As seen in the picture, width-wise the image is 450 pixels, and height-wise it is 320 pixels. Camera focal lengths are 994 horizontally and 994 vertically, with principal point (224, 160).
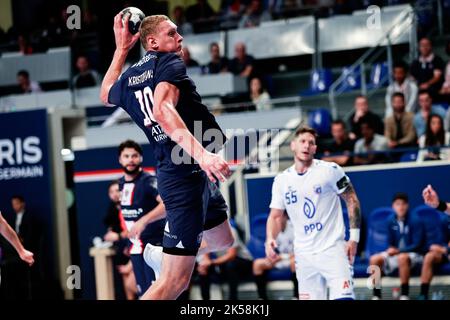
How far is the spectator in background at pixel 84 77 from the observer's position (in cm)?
1396

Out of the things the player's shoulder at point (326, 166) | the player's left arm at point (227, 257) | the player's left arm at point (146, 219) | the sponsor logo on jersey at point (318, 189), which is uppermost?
the player's shoulder at point (326, 166)

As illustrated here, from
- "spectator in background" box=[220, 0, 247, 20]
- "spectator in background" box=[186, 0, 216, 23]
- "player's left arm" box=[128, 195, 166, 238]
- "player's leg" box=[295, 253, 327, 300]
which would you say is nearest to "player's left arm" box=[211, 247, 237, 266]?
"player's leg" box=[295, 253, 327, 300]

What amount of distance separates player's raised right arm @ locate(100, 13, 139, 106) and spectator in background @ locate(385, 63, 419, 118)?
5263 mm

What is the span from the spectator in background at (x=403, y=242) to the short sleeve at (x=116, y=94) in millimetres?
3971

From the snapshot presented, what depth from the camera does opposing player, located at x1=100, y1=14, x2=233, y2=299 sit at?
6.03 meters

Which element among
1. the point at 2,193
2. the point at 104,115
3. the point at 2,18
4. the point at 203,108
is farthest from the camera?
the point at 104,115

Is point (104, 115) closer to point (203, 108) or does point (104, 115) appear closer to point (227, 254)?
point (227, 254)

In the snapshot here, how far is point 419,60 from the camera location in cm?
1176

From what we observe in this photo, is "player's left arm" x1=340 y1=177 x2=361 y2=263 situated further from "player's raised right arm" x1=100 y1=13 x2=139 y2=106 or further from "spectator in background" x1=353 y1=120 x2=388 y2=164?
"spectator in background" x1=353 y1=120 x2=388 y2=164

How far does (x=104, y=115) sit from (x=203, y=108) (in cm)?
767

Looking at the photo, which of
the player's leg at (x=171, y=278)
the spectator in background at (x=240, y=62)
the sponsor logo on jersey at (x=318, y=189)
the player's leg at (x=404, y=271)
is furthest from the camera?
the spectator in background at (x=240, y=62)

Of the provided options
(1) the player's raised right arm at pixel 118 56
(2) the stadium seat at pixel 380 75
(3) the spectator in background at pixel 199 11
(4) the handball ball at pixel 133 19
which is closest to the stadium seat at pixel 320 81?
(2) the stadium seat at pixel 380 75

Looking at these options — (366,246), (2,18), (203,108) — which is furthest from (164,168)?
(2,18)

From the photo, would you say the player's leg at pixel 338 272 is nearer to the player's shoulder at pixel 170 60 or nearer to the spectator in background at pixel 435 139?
the player's shoulder at pixel 170 60
